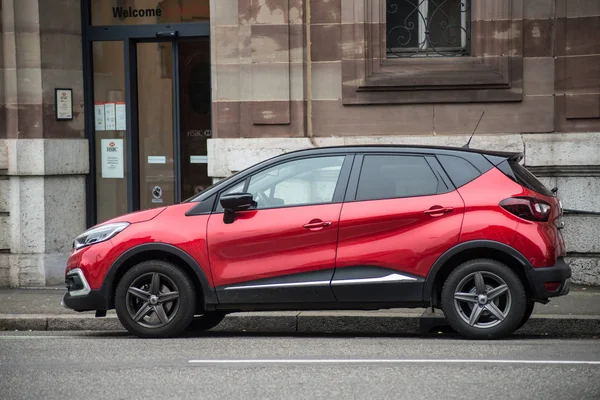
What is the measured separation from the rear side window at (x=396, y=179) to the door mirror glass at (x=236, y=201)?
2.97 ft

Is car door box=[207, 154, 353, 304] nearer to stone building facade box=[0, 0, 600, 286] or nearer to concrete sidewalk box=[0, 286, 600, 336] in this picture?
concrete sidewalk box=[0, 286, 600, 336]

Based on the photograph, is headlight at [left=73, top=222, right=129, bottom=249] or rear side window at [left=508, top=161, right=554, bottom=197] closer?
rear side window at [left=508, top=161, right=554, bottom=197]

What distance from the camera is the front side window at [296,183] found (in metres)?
9.22

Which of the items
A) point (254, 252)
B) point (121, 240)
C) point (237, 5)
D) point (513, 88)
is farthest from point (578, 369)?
point (237, 5)

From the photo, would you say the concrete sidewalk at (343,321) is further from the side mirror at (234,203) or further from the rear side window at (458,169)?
the rear side window at (458,169)

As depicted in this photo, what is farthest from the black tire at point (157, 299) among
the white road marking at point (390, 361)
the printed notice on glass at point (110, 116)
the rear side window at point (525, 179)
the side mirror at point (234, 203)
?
the printed notice on glass at point (110, 116)

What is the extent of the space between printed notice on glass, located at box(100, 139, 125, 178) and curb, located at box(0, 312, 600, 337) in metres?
4.57

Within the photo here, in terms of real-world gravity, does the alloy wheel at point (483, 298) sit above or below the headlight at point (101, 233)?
below

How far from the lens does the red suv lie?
8930 millimetres

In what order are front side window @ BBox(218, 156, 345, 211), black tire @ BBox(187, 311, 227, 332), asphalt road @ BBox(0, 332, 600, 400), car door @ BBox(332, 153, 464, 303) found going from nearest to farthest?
asphalt road @ BBox(0, 332, 600, 400) < car door @ BBox(332, 153, 464, 303) < front side window @ BBox(218, 156, 345, 211) < black tire @ BBox(187, 311, 227, 332)

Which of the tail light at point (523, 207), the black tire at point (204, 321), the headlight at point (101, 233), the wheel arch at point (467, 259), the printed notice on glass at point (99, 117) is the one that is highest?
the printed notice on glass at point (99, 117)

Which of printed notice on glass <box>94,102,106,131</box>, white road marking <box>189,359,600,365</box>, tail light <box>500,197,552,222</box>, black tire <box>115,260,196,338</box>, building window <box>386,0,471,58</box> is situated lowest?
white road marking <box>189,359,600,365</box>

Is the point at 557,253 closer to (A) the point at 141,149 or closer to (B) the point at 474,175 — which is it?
(B) the point at 474,175

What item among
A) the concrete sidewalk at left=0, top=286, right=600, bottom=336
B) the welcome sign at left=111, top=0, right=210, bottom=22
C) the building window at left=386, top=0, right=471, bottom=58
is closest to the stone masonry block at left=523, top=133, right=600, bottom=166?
the building window at left=386, top=0, right=471, bottom=58
